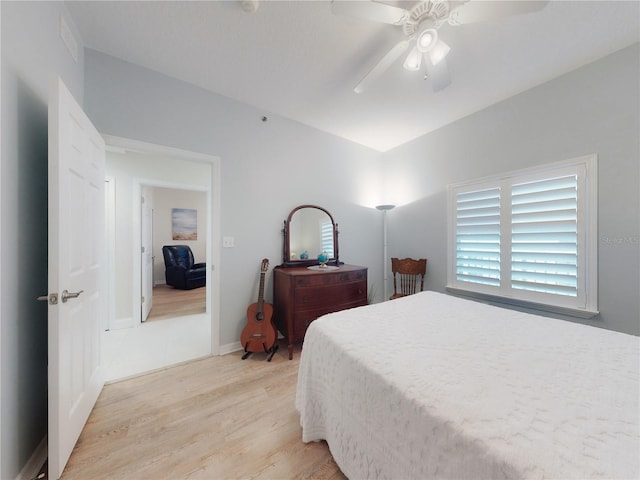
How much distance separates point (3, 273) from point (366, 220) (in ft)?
10.5

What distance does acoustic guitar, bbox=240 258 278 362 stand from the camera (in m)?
2.25

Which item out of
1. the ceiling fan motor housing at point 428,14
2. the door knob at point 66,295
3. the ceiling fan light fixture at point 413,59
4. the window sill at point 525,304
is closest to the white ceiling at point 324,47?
the ceiling fan motor housing at point 428,14

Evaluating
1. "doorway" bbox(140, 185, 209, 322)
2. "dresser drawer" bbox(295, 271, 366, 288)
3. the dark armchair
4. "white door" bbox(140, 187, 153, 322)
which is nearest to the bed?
"dresser drawer" bbox(295, 271, 366, 288)

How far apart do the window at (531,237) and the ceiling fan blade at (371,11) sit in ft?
6.16

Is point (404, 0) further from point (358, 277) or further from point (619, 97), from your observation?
point (358, 277)

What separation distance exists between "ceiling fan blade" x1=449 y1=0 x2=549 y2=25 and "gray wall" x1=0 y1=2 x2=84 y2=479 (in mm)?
2034

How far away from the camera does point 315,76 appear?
201 centimetres

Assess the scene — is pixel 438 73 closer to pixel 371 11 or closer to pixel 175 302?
pixel 371 11

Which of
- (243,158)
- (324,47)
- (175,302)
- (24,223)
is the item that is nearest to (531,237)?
(324,47)

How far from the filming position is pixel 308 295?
230cm

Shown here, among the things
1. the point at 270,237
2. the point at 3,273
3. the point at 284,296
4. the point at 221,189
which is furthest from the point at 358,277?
the point at 3,273

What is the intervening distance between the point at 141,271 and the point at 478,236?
4153 millimetres

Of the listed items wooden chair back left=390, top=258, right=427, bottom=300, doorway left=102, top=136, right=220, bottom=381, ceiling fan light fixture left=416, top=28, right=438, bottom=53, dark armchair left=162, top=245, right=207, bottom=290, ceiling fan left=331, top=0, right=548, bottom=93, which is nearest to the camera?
ceiling fan left=331, top=0, right=548, bottom=93

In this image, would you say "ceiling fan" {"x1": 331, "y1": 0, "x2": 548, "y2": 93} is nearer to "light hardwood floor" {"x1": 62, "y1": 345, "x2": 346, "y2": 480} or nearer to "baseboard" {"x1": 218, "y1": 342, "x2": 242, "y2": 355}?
"light hardwood floor" {"x1": 62, "y1": 345, "x2": 346, "y2": 480}
